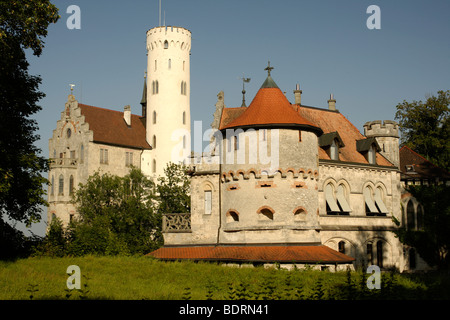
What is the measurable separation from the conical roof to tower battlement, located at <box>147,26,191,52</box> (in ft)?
108

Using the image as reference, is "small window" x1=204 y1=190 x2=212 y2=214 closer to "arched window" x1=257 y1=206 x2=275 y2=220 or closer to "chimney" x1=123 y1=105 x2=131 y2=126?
"arched window" x1=257 y1=206 x2=275 y2=220

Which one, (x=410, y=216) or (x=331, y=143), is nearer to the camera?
(x=331, y=143)

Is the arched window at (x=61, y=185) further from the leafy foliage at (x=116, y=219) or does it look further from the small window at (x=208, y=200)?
the small window at (x=208, y=200)

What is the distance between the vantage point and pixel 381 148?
42.5 metres

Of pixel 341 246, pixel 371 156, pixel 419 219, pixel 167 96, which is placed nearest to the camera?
pixel 341 246

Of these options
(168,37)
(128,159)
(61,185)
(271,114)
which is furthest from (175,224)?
(168,37)

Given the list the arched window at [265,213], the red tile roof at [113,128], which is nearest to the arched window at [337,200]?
the arched window at [265,213]

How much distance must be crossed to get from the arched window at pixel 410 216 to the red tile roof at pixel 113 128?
3261 centimetres

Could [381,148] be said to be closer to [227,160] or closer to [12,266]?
[227,160]

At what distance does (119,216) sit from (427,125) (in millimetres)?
30766

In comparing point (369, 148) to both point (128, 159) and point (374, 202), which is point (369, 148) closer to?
point (374, 202)

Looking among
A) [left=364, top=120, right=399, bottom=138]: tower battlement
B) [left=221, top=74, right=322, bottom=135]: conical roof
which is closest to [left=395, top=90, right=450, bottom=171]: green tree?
[left=364, top=120, right=399, bottom=138]: tower battlement

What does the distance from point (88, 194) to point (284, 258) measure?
27.1m

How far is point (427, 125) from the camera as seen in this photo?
54.4 m
